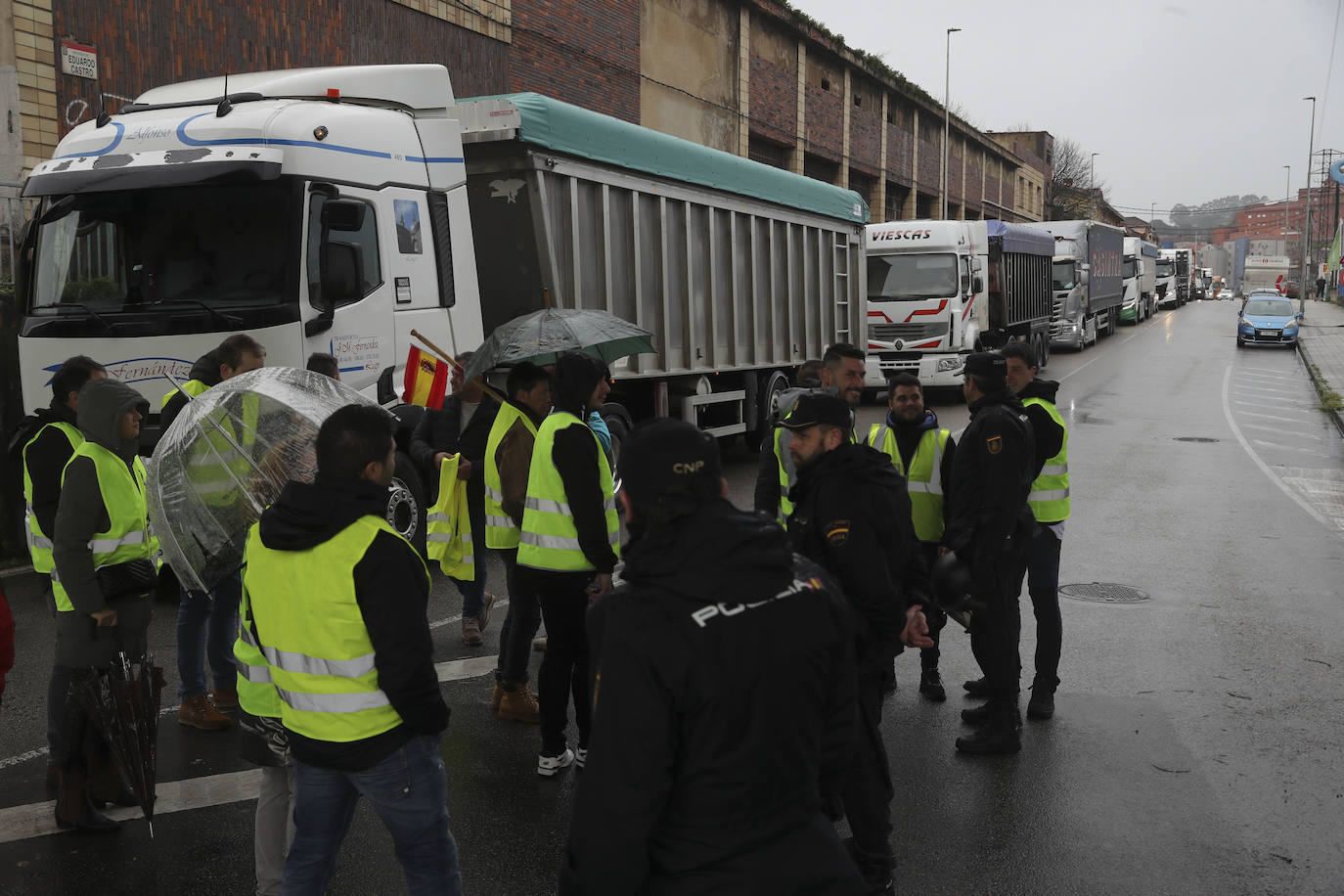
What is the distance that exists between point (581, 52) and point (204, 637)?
1844cm

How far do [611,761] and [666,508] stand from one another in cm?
50

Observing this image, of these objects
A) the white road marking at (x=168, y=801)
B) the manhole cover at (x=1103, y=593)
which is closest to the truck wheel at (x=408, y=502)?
the white road marking at (x=168, y=801)

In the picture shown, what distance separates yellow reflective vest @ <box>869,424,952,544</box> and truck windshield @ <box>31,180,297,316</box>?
423 centimetres

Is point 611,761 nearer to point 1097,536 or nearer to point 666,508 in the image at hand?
point 666,508

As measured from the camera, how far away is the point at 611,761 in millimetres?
2195

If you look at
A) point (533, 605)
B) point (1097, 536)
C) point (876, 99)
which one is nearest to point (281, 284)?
point (533, 605)

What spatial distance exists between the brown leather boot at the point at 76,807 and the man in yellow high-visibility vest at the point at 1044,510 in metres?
4.19

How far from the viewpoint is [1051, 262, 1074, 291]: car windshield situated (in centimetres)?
3375

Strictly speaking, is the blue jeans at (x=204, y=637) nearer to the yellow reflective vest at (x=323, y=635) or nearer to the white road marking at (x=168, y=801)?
the white road marking at (x=168, y=801)

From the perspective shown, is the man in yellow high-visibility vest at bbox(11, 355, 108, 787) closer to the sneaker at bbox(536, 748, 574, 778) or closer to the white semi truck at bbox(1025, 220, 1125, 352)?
the sneaker at bbox(536, 748, 574, 778)

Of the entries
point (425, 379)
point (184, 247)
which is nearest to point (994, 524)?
point (425, 379)

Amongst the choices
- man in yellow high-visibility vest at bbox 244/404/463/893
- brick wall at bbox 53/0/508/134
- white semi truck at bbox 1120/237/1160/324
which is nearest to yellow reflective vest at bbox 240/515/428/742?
man in yellow high-visibility vest at bbox 244/404/463/893

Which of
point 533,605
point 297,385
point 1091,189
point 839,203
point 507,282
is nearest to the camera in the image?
point 297,385

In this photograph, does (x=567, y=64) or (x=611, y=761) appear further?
(x=567, y=64)
